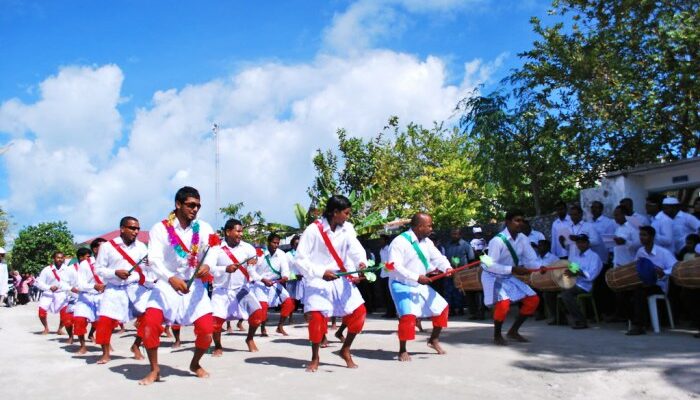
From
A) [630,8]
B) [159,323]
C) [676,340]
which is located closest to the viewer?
[159,323]

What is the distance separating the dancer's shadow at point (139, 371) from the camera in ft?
23.0

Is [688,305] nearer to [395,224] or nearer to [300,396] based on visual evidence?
[300,396]

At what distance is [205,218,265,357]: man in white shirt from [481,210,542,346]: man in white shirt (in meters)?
3.36

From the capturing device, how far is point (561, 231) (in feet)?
37.5

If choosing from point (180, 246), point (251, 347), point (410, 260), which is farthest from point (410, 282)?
point (180, 246)

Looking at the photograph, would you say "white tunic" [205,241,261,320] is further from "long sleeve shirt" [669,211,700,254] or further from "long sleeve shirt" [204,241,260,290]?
"long sleeve shirt" [669,211,700,254]

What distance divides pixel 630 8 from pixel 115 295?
13.6m

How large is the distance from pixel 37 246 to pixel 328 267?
120 ft

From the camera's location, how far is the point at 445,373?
6.59 meters

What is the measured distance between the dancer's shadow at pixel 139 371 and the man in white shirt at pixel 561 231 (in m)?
7.07

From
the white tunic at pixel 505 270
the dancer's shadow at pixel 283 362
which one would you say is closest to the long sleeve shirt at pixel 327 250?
the dancer's shadow at pixel 283 362

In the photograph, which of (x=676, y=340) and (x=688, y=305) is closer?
(x=676, y=340)

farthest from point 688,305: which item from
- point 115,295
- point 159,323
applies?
point 115,295

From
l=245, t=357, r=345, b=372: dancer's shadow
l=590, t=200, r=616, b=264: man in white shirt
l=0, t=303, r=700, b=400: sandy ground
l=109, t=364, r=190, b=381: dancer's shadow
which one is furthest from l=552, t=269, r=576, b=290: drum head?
l=109, t=364, r=190, b=381: dancer's shadow
